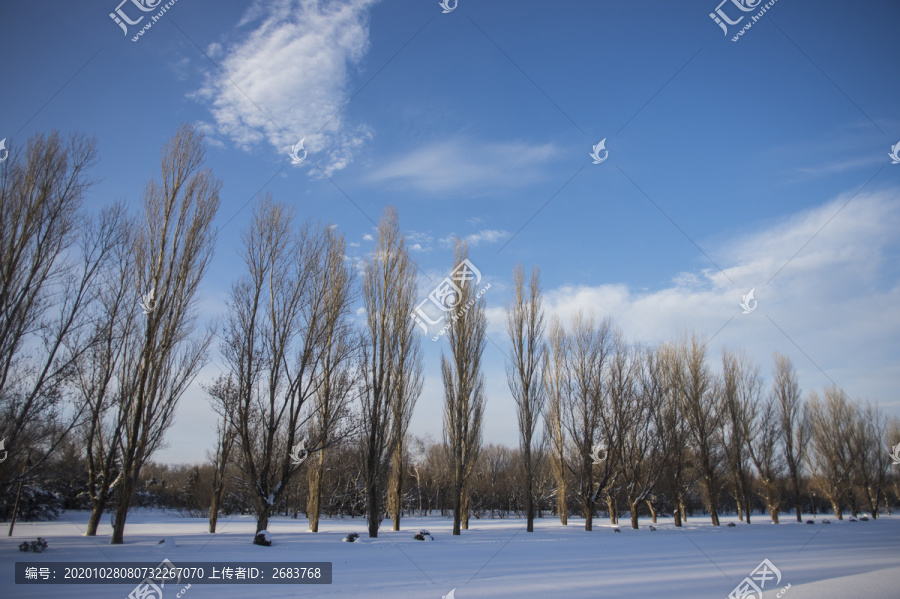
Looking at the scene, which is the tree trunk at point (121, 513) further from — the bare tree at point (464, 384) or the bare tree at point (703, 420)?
the bare tree at point (703, 420)

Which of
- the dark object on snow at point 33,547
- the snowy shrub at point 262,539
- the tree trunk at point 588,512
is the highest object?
the dark object on snow at point 33,547

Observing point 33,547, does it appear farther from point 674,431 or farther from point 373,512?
point 674,431

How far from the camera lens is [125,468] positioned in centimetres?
1295

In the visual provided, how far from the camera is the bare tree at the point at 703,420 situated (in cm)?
2784

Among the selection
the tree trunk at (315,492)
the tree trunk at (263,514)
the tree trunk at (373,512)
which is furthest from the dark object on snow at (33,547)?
the tree trunk at (315,492)

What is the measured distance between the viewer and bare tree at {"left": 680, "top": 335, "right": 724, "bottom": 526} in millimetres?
27844

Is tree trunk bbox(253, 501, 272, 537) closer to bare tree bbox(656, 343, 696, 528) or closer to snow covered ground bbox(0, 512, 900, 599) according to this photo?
snow covered ground bbox(0, 512, 900, 599)

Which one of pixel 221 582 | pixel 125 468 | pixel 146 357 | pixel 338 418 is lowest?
pixel 221 582

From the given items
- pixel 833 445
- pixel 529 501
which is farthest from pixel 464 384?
pixel 833 445

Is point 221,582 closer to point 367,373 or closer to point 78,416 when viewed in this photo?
point 78,416

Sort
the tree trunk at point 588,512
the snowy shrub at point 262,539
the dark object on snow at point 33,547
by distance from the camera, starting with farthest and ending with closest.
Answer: the tree trunk at point 588,512, the snowy shrub at point 262,539, the dark object on snow at point 33,547

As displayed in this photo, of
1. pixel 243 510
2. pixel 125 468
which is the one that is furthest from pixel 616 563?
pixel 243 510

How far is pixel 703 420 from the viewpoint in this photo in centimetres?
2836

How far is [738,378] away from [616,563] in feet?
93.0
